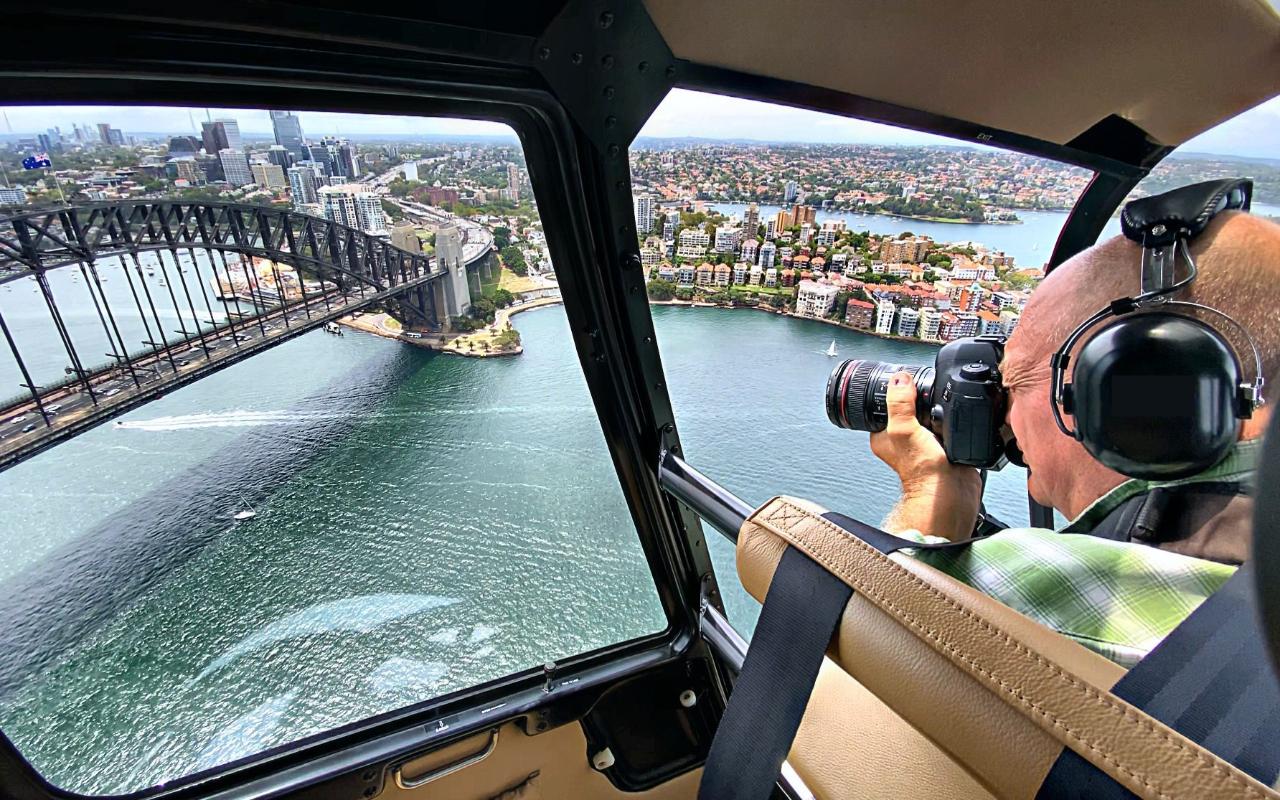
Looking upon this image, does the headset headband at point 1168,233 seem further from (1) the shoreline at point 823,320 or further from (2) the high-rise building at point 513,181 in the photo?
(2) the high-rise building at point 513,181

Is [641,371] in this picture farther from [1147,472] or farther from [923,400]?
[1147,472]

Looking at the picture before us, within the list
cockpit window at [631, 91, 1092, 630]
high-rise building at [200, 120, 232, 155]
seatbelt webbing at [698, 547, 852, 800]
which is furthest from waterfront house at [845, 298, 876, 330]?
high-rise building at [200, 120, 232, 155]

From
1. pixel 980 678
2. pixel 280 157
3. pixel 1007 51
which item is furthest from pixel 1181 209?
pixel 280 157

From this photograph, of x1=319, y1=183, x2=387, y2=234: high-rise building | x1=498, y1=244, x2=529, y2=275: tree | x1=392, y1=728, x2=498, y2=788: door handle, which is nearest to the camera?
x1=319, y1=183, x2=387, y2=234: high-rise building

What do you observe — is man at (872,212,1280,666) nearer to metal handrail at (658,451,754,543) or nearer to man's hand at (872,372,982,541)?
man's hand at (872,372,982,541)

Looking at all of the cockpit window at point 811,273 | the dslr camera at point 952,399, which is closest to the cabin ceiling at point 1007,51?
the cockpit window at point 811,273

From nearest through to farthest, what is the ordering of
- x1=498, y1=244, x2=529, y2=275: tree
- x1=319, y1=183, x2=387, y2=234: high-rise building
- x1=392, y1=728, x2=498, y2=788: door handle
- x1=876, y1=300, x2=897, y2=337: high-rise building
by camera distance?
x1=319, y1=183, x2=387, y2=234: high-rise building < x1=498, y1=244, x2=529, y2=275: tree < x1=392, y1=728, x2=498, y2=788: door handle < x1=876, y1=300, x2=897, y2=337: high-rise building

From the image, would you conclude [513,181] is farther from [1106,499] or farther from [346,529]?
[1106,499]

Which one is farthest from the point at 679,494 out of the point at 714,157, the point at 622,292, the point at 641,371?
the point at 714,157
